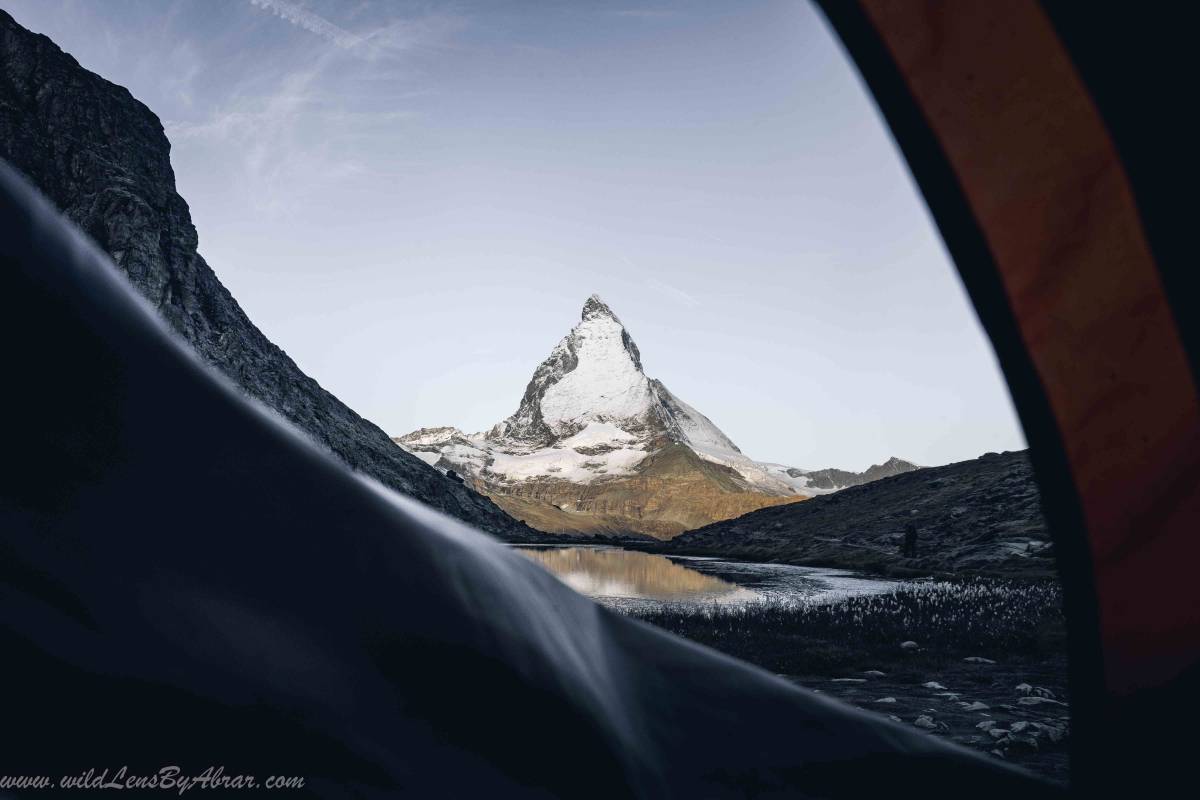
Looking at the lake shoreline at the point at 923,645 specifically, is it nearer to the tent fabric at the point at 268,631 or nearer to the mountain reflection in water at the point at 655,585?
the mountain reflection in water at the point at 655,585

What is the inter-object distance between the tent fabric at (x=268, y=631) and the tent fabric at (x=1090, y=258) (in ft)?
2.83

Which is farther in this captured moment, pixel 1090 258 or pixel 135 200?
pixel 135 200

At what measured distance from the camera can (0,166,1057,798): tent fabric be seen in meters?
1.45

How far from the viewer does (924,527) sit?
116 feet

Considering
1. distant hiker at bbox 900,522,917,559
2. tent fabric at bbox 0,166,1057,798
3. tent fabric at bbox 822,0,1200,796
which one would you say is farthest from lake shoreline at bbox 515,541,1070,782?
distant hiker at bbox 900,522,917,559

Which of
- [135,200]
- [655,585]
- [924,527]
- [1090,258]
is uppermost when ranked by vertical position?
[135,200]

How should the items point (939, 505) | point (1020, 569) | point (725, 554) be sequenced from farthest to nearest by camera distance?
point (725, 554), point (939, 505), point (1020, 569)

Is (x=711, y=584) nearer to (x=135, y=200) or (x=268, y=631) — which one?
(x=268, y=631)

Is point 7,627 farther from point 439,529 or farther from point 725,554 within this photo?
point 725,554

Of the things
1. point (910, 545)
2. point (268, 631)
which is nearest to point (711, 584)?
point (910, 545)

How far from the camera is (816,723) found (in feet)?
7.29

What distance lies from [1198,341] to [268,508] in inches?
87.5

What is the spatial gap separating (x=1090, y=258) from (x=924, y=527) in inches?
1492

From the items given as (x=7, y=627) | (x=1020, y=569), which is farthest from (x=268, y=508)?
(x=1020, y=569)
